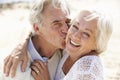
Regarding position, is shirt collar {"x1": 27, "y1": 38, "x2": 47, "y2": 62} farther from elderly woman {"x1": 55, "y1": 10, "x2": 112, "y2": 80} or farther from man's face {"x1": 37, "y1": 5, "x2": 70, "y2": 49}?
elderly woman {"x1": 55, "y1": 10, "x2": 112, "y2": 80}

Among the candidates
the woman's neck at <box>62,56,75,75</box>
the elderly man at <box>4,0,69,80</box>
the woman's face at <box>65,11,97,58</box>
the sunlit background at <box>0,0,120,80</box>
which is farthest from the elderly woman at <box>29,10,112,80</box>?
the sunlit background at <box>0,0,120,80</box>

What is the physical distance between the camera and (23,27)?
25.2 ft

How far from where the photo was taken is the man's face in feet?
8.82

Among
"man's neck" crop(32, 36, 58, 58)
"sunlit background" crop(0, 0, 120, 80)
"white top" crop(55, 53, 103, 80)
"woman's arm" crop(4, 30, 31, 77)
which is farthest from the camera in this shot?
"sunlit background" crop(0, 0, 120, 80)

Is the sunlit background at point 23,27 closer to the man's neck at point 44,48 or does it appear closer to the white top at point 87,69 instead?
the man's neck at point 44,48

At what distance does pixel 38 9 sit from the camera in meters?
2.68

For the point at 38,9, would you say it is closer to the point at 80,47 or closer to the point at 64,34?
the point at 64,34

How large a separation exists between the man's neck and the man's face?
3 centimetres

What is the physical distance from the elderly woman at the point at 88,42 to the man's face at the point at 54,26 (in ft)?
0.89

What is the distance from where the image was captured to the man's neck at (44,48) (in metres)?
2.79

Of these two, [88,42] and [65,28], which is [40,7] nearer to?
[65,28]

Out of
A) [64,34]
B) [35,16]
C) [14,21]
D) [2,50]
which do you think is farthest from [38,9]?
[14,21]

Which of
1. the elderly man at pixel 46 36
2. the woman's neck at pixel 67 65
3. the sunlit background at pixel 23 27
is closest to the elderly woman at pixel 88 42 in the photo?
the woman's neck at pixel 67 65

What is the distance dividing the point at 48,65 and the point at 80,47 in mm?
471
